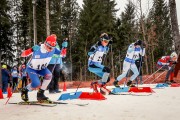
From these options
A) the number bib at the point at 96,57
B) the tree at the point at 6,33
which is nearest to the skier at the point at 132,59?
the number bib at the point at 96,57

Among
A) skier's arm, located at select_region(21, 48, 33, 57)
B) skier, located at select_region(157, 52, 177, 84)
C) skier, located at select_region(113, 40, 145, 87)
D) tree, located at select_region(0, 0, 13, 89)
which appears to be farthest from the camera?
tree, located at select_region(0, 0, 13, 89)

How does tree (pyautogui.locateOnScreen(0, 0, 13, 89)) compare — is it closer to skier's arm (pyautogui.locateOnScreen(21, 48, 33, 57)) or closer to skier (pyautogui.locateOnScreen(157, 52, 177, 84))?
skier (pyautogui.locateOnScreen(157, 52, 177, 84))

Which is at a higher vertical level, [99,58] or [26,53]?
[26,53]

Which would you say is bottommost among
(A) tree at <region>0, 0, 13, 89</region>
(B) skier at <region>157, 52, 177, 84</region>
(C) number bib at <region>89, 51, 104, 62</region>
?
(B) skier at <region>157, 52, 177, 84</region>

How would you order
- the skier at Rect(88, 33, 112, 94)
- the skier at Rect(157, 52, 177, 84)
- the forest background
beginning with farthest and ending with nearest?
the forest background < the skier at Rect(157, 52, 177, 84) < the skier at Rect(88, 33, 112, 94)

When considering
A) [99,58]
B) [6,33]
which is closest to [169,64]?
[99,58]

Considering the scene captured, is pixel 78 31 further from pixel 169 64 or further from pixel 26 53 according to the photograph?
pixel 26 53

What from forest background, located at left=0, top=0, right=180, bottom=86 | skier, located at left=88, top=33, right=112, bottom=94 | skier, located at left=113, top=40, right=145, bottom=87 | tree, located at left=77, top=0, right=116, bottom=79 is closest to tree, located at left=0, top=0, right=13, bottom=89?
forest background, located at left=0, top=0, right=180, bottom=86

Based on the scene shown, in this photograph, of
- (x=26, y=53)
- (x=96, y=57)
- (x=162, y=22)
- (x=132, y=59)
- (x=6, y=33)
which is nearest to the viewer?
(x=26, y=53)

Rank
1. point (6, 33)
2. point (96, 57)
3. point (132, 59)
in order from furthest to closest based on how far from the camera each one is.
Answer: point (6, 33)
point (132, 59)
point (96, 57)

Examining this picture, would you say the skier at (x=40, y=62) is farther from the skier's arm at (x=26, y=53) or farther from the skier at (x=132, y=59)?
the skier at (x=132, y=59)

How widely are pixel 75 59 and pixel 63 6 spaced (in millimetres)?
8907

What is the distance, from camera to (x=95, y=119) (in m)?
4.96

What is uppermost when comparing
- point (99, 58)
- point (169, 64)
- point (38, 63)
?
point (99, 58)
